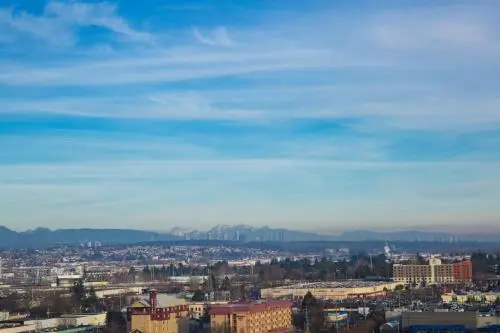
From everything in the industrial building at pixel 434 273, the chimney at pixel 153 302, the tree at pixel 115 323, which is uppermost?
the industrial building at pixel 434 273

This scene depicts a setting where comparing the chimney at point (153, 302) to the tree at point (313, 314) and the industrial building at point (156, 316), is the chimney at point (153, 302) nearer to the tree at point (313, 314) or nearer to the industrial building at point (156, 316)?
the industrial building at point (156, 316)

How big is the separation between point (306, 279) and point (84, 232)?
91330 millimetres

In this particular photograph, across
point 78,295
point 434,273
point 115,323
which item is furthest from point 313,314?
point 434,273

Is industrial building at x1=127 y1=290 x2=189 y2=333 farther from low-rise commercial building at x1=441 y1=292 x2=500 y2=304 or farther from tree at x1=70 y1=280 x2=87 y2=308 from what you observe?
low-rise commercial building at x1=441 y1=292 x2=500 y2=304

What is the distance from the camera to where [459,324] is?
21.2 m

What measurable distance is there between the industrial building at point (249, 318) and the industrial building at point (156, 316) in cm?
94

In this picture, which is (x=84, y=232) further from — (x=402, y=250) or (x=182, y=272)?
(x=182, y=272)

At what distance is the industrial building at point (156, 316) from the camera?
2134 cm

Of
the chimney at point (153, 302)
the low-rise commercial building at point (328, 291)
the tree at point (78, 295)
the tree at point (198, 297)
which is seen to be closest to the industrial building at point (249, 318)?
the chimney at point (153, 302)

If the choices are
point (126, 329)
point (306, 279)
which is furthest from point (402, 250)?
point (126, 329)

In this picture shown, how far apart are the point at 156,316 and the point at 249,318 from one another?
2163 millimetres

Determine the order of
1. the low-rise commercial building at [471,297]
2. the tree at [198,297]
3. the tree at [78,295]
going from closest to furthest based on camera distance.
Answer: the low-rise commercial building at [471,297] → the tree at [198,297] → the tree at [78,295]

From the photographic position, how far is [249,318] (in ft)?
71.6

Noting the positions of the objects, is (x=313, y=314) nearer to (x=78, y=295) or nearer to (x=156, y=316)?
(x=156, y=316)
